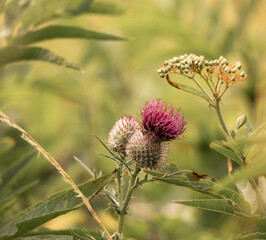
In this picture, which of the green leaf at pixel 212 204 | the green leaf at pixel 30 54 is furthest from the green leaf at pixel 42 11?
the green leaf at pixel 212 204

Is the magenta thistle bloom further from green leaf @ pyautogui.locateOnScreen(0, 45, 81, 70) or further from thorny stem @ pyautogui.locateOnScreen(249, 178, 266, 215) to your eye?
green leaf @ pyautogui.locateOnScreen(0, 45, 81, 70)

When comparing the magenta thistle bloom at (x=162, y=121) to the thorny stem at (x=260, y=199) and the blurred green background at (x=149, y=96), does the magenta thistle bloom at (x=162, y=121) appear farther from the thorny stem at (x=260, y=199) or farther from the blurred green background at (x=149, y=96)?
the blurred green background at (x=149, y=96)

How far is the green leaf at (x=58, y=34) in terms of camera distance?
1806mm

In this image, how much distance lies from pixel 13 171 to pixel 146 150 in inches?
28.8

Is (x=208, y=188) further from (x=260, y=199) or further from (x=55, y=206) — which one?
(x=55, y=206)

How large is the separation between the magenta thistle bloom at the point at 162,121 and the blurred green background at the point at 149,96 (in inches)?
54.3

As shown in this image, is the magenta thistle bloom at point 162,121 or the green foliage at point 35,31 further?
the green foliage at point 35,31

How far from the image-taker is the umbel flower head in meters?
1.45

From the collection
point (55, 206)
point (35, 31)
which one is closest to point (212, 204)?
point (55, 206)

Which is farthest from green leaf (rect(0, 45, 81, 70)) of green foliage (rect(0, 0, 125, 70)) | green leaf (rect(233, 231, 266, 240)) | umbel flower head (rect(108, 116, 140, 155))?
green leaf (rect(233, 231, 266, 240))

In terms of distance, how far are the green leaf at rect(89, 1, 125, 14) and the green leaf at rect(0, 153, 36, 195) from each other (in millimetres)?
775

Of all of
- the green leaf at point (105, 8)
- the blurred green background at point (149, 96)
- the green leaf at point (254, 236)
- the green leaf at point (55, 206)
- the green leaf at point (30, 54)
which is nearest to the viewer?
the green leaf at point (254, 236)

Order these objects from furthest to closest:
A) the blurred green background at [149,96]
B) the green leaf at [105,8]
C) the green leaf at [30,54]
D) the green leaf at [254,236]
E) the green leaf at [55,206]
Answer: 1. the blurred green background at [149,96]
2. the green leaf at [105,8]
3. the green leaf at [30,54]
4. the green leaf at [55,206]
5. the green leaf at [254,236]

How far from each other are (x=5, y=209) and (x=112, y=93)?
2451 millimetres
